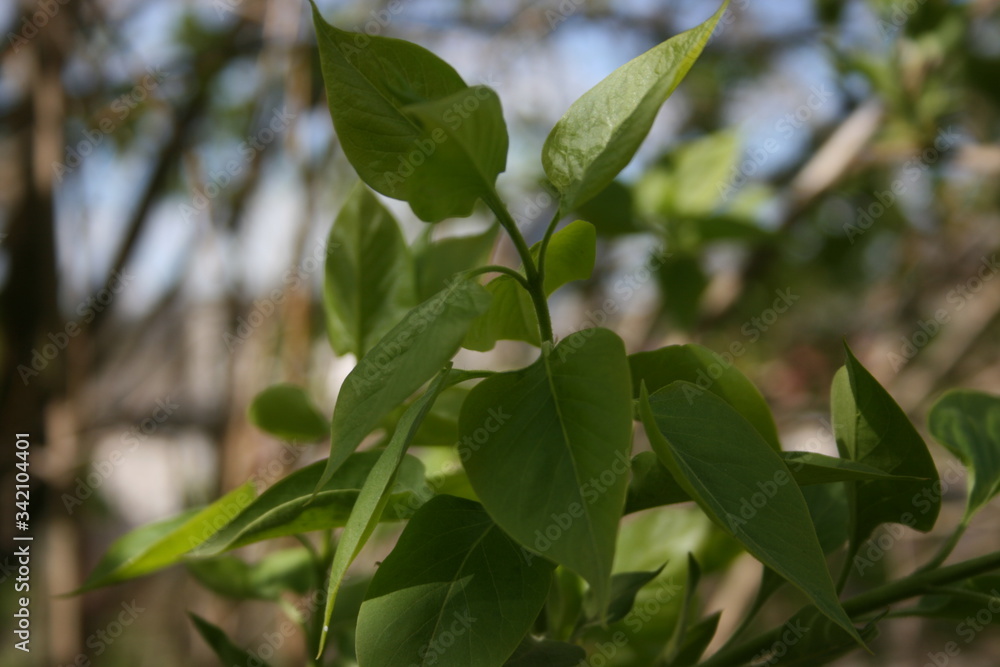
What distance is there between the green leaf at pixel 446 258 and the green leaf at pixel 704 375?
15cm

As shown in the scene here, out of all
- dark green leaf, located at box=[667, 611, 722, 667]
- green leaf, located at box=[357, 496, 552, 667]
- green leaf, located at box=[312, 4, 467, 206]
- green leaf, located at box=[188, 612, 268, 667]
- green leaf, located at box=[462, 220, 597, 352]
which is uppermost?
green leaf, located at box=[312, 4, 467, 206]

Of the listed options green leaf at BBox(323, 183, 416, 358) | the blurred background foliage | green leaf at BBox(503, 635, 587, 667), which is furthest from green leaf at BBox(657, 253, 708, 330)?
green leaf at BBox(503, 635, 587, 667)

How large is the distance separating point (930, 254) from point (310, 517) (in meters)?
1.47

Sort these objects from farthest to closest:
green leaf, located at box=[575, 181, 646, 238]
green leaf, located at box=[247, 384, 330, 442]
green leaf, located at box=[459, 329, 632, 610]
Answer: green leaf, located at box=[575, 181, 646, 238] < green leaf, located at box=[247, 384, 330, 442] < green leaf, located at box=[459, 329, 632, 610]

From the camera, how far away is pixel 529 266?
9.4 inches

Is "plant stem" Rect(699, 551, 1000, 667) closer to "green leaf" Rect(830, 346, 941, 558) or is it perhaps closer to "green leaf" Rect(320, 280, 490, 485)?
"green leaf" Rect(830, 346, 941, 558)

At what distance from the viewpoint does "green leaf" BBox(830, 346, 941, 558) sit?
0.27 meters

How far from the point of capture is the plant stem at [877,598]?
10.9 inches

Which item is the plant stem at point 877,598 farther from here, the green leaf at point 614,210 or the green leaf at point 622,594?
the green leaf at point 614,210

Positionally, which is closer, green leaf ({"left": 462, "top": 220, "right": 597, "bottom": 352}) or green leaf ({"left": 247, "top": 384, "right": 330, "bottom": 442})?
green leaf ({"left": 462, "top": 220, "right": 597, "bottom": 352})

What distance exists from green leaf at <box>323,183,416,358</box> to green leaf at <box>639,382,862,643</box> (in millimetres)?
166

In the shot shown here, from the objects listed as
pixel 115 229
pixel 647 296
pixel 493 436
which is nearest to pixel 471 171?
pixel 493 436

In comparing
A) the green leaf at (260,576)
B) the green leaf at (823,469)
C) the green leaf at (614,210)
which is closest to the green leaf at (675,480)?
the green leaf at (823,469)

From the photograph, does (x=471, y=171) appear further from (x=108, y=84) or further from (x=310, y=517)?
(x=108, y=84)
